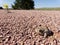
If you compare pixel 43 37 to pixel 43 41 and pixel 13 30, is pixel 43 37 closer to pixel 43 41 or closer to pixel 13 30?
pixel 43 41

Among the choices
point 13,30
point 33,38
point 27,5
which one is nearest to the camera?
point 33,38

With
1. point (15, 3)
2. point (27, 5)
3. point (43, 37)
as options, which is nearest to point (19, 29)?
point (43, 37)

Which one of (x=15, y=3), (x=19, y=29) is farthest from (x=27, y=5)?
(x=19, y=29)

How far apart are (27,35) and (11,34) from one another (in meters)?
0.51

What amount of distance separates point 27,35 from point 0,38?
923mm

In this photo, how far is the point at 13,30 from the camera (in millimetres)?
6508

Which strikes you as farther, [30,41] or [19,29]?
[19,29]

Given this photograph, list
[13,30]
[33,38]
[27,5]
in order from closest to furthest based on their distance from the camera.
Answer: [33,38] < [13,30] < [27,5]

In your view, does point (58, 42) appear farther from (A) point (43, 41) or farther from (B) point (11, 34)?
(B) point (11, 34)

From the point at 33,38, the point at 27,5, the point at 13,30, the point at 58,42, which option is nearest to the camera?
the point at 58,42

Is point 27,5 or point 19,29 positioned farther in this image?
point 27,5

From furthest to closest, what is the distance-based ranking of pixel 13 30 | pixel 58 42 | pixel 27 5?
pixel 27 5 → pixel 13 30 → pixel 58 42

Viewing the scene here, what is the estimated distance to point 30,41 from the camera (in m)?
5.58

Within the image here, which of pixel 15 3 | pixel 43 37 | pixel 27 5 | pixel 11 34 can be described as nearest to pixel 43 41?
pixel 43 37
